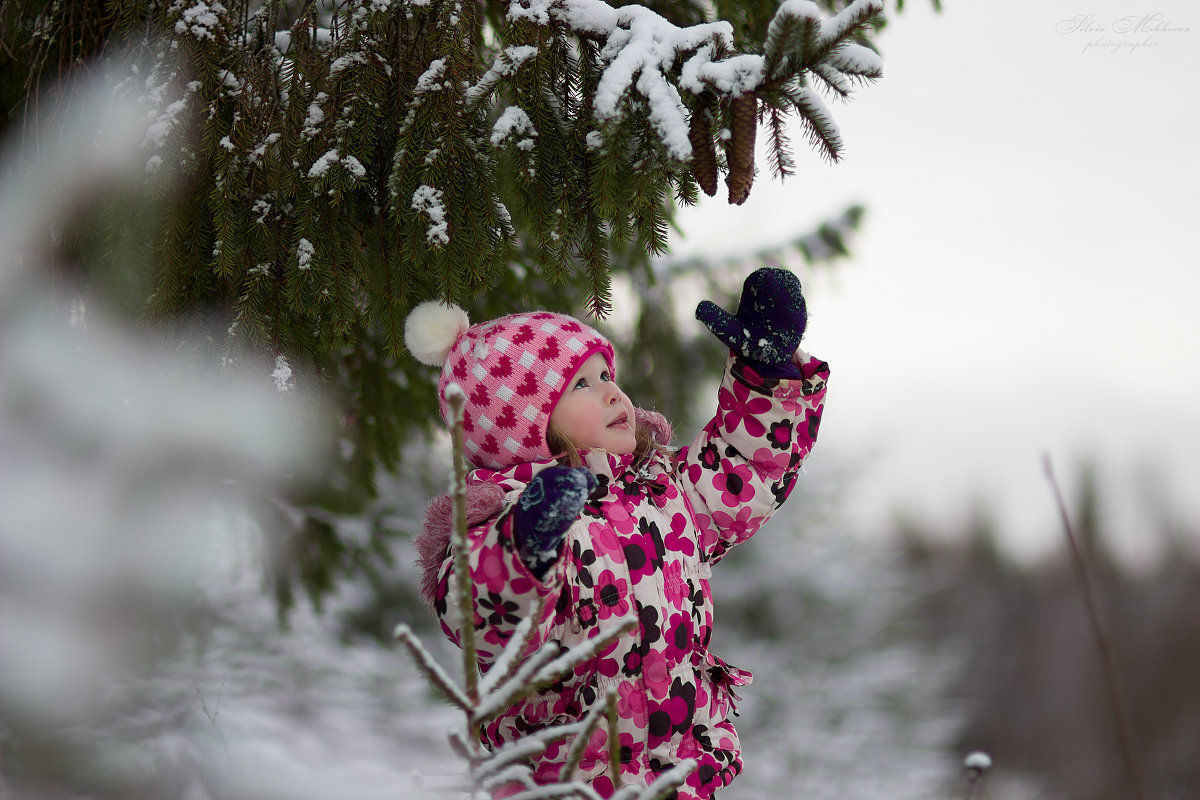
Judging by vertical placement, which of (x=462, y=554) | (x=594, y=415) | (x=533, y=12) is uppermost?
(x=533, y=12)

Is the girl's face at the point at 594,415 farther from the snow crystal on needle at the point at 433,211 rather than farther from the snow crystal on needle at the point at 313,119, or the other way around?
the snow crystal on needle at the point at 313,119

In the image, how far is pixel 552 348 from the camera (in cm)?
192

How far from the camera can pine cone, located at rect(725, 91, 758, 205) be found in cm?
156

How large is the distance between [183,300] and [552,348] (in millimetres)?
884

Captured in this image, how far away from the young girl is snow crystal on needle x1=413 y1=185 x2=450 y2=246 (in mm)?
221

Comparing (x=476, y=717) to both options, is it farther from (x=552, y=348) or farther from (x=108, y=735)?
(x=108, y=735)

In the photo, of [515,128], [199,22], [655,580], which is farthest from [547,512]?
[199,22]

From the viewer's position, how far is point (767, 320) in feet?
6.31

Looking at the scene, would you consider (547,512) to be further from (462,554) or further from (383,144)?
(383,144)

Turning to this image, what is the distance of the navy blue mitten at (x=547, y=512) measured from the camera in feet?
4.81

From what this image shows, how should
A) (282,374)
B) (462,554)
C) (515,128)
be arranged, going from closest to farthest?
(462,554), (515,128), (282,374)

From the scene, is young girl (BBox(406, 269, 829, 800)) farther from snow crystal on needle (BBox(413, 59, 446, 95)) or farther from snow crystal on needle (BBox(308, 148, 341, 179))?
snow crystal on needle (BBox(413, 59, 446, 95))

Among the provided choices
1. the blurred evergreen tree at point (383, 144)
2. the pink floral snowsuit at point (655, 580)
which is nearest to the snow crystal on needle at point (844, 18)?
the blurred evergreen tree at point (383, 144)

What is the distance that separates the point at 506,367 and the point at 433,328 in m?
0.22
